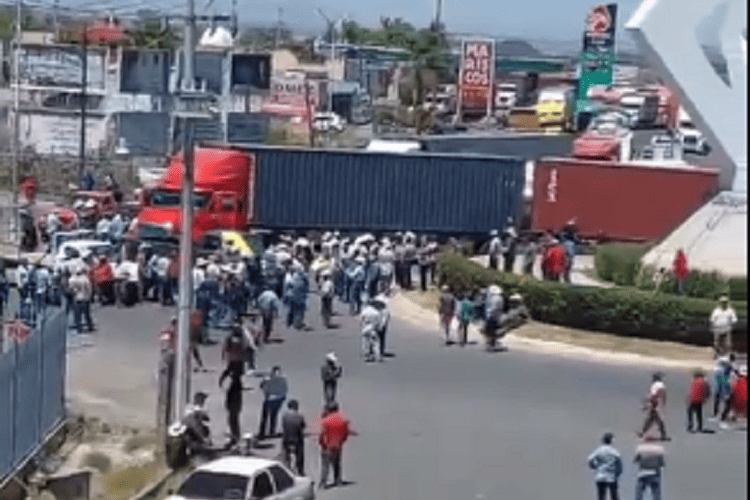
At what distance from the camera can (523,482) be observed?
19641mm

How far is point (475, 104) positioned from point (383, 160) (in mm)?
31738

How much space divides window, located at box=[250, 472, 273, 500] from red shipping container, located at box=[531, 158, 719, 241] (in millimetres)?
22817

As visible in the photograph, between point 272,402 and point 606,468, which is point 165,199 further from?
Answer: point 606,468

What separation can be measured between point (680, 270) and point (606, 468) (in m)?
12.8

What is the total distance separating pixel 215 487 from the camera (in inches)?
663

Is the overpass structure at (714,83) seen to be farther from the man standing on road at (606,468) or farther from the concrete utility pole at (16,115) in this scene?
the concrete utility pole at (16,115)

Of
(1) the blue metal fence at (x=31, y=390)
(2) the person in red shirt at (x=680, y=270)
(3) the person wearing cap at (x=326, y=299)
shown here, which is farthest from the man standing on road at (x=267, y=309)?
(2) the person in red shirt at (x=680, y=270)

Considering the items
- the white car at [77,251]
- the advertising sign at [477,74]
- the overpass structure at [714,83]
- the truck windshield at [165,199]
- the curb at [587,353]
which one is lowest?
the curb at [587,353]

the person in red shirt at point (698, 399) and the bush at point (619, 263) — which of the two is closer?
the person in red shirt at point (698, 399)

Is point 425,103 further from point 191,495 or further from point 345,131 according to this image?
point 191,495

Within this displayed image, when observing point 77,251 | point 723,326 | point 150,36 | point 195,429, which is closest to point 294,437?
point 195,429

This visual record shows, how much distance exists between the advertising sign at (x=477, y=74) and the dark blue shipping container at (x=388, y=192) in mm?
24166

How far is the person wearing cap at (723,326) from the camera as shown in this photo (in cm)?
2581

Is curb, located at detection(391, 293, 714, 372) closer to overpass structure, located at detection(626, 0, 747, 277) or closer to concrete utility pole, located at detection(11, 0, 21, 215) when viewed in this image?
concrete utility pole, located at detection(11, 0, 21, 215)
